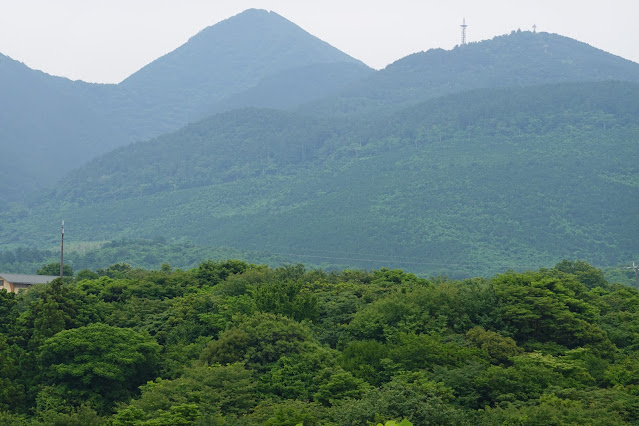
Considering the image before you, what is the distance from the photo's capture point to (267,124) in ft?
582

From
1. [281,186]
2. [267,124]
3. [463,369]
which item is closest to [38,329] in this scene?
[463,369]

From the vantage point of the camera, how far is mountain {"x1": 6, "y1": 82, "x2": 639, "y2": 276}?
109 m

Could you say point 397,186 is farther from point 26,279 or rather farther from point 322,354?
point 322,354

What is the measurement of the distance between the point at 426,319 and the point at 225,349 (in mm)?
7938

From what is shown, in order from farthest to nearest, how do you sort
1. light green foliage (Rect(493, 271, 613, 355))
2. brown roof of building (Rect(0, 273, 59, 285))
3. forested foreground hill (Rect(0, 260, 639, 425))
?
brown roof of building (Rect(0, 273, 59, 285)), light green foliage (Rect(493, 271, 613, 355)), forested foreground hill (Rect(0, 260, 639, 425))

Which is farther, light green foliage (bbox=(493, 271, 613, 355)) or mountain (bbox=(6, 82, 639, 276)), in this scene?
mountain (bbox=(6, 82, 639, 276))

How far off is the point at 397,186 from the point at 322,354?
313 feet

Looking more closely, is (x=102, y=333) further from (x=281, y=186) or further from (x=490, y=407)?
(x=281, y=186)

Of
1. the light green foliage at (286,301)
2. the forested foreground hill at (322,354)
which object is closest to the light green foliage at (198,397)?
the forested foreground hill at (322,354)

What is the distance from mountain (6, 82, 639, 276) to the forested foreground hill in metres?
60.7

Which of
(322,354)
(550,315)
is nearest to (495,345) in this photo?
(550,315)

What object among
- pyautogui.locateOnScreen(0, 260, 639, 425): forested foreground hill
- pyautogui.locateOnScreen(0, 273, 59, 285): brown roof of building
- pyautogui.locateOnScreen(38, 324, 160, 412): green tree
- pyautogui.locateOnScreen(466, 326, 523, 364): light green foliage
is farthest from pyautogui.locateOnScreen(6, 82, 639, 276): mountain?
pyautogui.locateOnScreen(38, 324, 160, 412): green tree

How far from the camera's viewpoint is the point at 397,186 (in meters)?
126

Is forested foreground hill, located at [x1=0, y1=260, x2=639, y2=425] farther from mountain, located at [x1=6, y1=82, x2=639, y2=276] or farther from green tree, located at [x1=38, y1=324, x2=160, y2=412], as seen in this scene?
mountain, located at [x1=6, y1=82, x2=639, y2=276]
